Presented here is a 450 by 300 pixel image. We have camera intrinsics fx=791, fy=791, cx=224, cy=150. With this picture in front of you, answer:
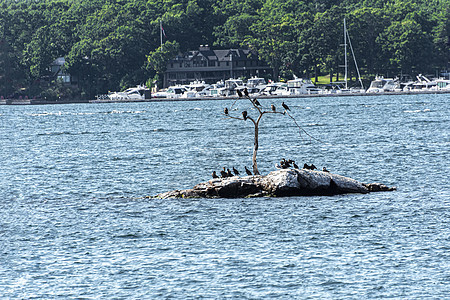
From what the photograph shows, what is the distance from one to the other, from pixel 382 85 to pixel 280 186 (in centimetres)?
16051

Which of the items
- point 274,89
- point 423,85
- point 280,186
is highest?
point 423,85

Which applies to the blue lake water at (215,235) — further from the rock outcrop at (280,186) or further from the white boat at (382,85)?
the white boat at (382,85)

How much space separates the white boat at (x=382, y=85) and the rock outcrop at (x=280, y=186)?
156360 millimetres

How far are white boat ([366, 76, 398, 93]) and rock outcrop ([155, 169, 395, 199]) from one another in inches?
6156

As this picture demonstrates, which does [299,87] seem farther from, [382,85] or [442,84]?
[442,84]

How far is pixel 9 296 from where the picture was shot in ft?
70.1

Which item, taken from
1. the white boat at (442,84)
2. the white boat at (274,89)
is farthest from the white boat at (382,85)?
the white boat at (274,89)

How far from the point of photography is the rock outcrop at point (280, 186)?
34375 mm

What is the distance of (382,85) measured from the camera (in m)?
190

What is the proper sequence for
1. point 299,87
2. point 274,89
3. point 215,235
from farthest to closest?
point 274,89 → point 299,87 → point 215,235

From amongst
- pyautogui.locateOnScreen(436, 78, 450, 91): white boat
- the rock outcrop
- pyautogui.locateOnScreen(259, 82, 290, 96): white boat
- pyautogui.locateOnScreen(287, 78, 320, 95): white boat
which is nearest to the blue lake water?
the rock outcrop

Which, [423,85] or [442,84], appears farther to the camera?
[423,85]

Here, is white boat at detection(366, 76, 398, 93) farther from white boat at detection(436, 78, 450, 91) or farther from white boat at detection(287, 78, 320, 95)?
white boat at detection(287, 78, 320, 95)

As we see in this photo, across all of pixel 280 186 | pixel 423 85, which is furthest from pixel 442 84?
pixel 280 186
